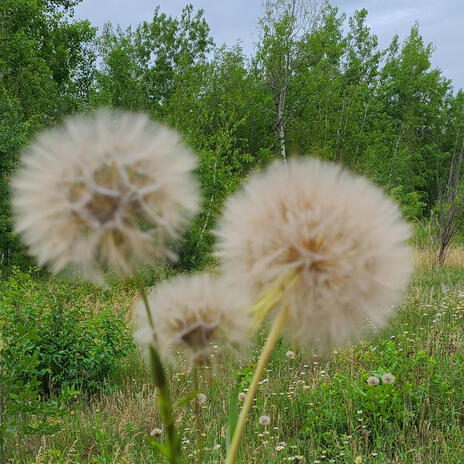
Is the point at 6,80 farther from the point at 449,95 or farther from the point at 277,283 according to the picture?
the point at 449,95

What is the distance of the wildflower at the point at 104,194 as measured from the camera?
408 mm

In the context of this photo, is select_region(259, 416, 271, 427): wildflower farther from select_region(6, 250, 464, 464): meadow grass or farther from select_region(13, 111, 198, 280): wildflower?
select_region(13, 111, 198, 280): wildflower

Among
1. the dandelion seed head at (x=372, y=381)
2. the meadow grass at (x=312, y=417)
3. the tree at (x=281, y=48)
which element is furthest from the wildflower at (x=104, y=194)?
the tree at (x=281, y=48)

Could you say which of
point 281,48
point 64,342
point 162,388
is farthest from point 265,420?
point 281,48

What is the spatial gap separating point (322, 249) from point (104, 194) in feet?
0.74

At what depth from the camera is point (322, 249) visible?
1.47 ft

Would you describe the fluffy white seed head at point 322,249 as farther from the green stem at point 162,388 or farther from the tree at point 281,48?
the tree at point 281,48


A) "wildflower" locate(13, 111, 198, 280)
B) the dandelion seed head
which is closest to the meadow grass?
the dandelion seed head

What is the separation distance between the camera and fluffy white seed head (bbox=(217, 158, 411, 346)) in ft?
1.46

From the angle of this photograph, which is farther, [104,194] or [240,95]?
[240,95]

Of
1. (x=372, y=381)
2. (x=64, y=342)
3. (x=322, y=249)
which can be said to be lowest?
(x=372, y=381)

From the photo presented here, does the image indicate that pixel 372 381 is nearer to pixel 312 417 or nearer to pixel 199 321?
pixel 312 417

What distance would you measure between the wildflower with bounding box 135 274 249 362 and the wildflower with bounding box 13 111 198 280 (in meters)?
0.12

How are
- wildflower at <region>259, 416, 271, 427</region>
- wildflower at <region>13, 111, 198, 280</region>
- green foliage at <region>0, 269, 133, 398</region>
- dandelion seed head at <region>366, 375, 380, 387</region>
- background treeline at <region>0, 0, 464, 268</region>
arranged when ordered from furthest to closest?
background treeline at <region>0, 0, 464, 268</region>, green foliage at <region>0, 269, 133, 398</region>, dandelion seed head at <region>366, 375, 380, 387</region>, wildflower at <region>259, 416, 271, 427</region>, wildflower at <region>13, 111, 198, 280</region>
